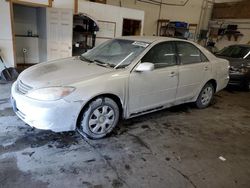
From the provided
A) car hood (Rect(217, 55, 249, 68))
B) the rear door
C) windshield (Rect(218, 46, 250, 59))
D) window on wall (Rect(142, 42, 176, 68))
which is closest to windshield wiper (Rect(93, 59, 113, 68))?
window on wall (Rect(142, 42, 176, 68))

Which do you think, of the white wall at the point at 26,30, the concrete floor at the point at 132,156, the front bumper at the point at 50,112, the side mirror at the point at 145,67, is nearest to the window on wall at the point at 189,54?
the side mirror at the point at 145,67

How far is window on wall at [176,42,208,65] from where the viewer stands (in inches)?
134

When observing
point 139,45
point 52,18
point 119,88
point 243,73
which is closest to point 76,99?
point 119,88

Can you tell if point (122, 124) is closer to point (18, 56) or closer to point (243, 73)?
point (243, 73)

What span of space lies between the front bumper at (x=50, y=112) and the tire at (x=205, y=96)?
2.47m

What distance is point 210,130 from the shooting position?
10.8ft

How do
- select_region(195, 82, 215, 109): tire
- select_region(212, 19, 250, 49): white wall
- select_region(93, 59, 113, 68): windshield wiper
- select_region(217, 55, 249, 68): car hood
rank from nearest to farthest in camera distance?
select_region(93, 59, 113, 68): windshield wiper, select_region(195, 82, 215, 109): tire, select_region(217, 55, 249, 68): car hood, select_region(212, 19, 250, 49): white wall

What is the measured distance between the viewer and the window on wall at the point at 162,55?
300 centimetres

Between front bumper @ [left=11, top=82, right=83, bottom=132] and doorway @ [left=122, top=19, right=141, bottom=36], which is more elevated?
doorway @ [left=122, top=19, right=141, bottom=36]

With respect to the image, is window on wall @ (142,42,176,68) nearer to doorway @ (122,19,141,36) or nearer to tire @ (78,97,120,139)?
tire @ (78,97,120,139)

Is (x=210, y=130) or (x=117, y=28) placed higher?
(x=117, y=28)

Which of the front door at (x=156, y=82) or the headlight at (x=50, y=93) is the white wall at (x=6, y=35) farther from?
the front door at (x=156, y=82)

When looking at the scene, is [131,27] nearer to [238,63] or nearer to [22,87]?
[238,63]

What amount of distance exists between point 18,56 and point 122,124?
498 cm
